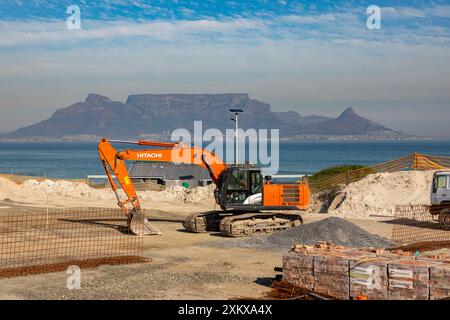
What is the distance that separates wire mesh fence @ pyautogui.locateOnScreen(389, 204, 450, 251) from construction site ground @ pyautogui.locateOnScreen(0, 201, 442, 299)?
5.32 meters

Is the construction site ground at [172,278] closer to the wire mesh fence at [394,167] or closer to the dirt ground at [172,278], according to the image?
the dirt ground at [172,278]

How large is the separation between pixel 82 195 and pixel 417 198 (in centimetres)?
2189

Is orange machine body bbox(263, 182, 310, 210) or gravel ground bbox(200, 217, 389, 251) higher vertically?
orange machine body bbox(263, 182, 310, 210)

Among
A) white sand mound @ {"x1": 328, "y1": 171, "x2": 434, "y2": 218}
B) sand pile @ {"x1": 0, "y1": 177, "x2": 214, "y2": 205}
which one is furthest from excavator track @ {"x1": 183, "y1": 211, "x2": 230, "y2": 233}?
sand pile @ {"x1": 0, "y1": 177, "x2": 214, "y2": 205}

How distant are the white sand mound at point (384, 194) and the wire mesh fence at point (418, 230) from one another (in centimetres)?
115

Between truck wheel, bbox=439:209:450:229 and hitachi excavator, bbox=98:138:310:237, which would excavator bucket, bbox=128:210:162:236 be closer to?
hitachi excavator, bbox=98:138:310:237

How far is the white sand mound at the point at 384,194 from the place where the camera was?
117ft

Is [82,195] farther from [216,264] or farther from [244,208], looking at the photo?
[216,264]

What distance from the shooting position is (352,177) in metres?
45.4

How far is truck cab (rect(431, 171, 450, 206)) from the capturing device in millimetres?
28297

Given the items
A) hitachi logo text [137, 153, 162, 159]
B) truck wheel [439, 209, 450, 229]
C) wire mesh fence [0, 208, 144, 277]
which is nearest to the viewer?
wire mesh fence [0, 208, 144, 277]

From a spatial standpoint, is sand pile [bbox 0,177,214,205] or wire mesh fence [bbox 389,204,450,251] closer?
wire mesh fence [bbox 389,204,450,251]

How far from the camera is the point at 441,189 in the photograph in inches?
1121

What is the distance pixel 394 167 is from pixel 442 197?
1731 cm
